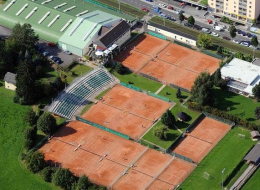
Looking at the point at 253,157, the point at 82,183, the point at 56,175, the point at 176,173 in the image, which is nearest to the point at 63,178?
the point at 56,175

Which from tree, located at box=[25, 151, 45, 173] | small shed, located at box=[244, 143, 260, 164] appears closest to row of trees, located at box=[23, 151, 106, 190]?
tree, located at box=[25, 151, 45, 173]

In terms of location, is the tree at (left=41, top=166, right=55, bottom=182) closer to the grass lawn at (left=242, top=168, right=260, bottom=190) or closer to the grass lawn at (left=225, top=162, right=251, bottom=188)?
the grass lawn at (left=225, top=162, right=251, bottom=188)

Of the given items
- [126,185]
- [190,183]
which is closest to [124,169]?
[126,185]

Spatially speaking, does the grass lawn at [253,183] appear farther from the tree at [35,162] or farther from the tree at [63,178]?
the tree at [35,162]

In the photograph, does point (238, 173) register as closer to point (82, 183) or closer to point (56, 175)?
point (82, 183)

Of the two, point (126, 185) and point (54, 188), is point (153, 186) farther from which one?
point (54, 188)

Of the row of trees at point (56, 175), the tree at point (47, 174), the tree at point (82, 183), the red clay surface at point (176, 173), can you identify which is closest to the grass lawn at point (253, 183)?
the red clay surface at point (176, 173)
